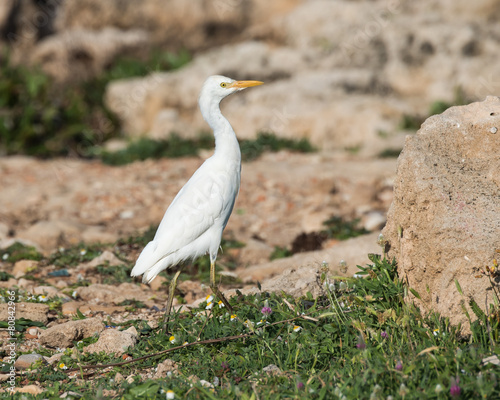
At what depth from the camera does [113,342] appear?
13.3 feet

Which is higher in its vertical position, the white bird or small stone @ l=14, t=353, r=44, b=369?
the white bird

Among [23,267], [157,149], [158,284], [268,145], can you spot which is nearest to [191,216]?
[158,284]

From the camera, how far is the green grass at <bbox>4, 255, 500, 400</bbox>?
3.13 metres

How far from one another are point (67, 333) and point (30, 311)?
68 centimetres

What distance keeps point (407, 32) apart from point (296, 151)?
4079 mm

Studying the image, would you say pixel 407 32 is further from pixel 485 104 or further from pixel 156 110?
pixel 485 104

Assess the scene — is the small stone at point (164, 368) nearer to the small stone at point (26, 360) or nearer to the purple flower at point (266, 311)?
the purple flower at point (266, 311)

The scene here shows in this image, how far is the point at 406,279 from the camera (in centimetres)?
392

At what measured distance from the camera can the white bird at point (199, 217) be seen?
4.60m

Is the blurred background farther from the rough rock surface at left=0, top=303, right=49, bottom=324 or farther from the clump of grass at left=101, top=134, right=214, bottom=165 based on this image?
the rough rock surface at left=0, top=303, right=49, bottom=324

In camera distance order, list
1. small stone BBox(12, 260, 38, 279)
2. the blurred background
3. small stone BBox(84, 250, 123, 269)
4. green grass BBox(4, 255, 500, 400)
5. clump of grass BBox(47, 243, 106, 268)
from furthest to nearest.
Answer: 1. the blurred background
2. clump of grass BBox(47, 243, 106, 268)
3. small stone BBox(84, 250, 123, 269)
4. small stone BBox(12, 260, 38, 279)
5. green grass BBox(4, 255, 500, 400)

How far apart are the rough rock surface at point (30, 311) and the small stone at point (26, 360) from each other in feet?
2.30

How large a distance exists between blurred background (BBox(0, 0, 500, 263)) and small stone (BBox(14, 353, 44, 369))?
9.58ft

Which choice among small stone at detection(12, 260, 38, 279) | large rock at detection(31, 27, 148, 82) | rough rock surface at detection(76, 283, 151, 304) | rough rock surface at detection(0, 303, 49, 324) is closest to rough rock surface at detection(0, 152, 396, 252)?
small stone at detection(12, 260, 38, 279)
